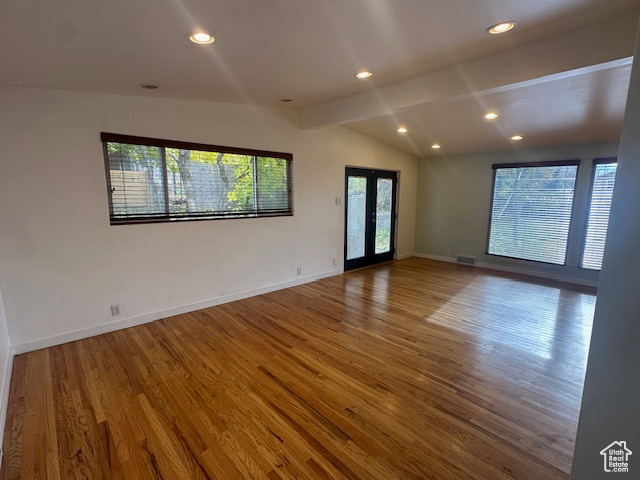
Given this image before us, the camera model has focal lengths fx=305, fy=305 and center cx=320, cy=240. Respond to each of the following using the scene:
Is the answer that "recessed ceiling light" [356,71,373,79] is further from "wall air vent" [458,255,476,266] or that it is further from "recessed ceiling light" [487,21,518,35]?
"wall air vent" [458,255,476,266]

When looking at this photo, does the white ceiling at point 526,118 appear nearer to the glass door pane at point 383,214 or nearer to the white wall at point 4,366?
the glass door pane at point 383,214

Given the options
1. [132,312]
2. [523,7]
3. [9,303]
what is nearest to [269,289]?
[132,312]

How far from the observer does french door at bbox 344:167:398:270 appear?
597cm

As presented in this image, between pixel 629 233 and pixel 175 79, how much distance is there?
3360 mm

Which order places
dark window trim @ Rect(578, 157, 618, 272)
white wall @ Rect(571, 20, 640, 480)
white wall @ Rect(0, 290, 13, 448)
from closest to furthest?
1. white wall @ Rect(571, 20, 640, 480)
2. white wall @ Rect(0, 290, 13, 448)
3. dark window trim @ Rect(578, 157, 618, 272)

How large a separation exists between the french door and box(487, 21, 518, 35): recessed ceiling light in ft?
11.8

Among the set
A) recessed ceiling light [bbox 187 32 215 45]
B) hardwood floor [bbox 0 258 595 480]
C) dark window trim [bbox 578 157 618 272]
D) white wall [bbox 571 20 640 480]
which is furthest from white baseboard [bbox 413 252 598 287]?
recessed ceiling light [bbox 187 32 215 45]

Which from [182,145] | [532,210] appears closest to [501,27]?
[182,145]

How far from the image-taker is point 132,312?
3.50 meters

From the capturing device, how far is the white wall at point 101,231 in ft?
9.16

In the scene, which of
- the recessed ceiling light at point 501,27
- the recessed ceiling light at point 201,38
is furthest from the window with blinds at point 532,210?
the recessed ceiling light at point 201,38

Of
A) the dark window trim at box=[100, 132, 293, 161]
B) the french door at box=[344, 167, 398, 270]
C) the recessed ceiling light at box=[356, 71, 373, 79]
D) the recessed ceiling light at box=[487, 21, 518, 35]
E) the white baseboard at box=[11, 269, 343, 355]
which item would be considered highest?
the recessed ceiling light at box=[356, 71, 373, 79]

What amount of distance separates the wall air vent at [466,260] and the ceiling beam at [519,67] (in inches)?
175

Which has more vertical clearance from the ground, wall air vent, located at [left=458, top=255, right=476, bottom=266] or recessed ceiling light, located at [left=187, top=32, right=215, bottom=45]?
recessed ceiling light, located at [left=187, top=32, right=215, bottom=45]
